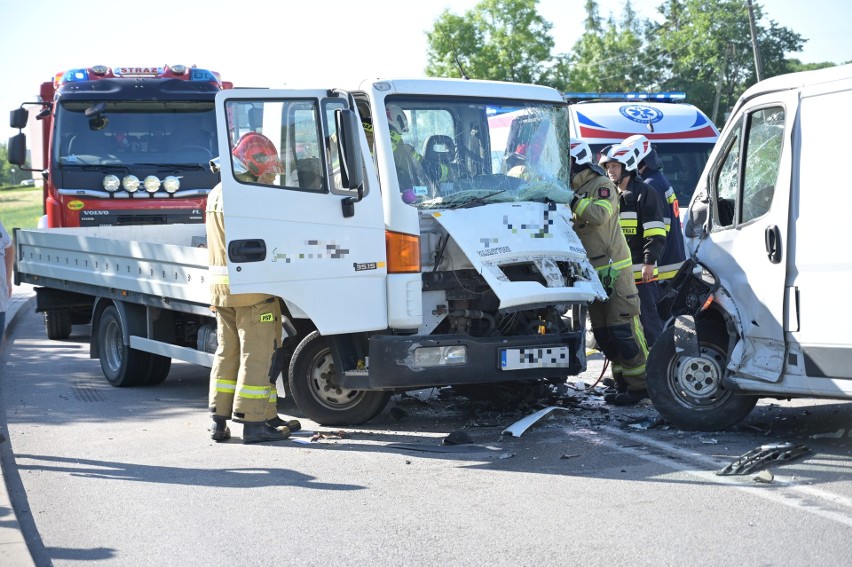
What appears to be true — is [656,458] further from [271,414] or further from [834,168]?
[271,414]

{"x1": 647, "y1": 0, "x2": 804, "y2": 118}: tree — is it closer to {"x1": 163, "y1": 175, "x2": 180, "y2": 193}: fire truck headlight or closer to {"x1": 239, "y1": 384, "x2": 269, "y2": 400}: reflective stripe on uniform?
{"x1": 163, "y1": 175, "x2": 180, "y2": 193}: fire truck headlight

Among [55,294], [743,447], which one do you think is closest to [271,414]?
[743,447]

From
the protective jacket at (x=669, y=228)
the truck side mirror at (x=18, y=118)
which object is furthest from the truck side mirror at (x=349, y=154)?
the truck side mirror at (x=18, y=118)

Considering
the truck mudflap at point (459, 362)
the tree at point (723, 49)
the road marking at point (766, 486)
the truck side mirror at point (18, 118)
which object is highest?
the tree at point (723, 49)

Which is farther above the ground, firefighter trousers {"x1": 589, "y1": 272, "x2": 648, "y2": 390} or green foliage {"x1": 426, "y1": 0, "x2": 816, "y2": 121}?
green foliage {"x1": 426, "y1": 0, "x2": 816, "y2": 121}

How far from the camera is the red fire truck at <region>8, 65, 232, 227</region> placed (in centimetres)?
1302

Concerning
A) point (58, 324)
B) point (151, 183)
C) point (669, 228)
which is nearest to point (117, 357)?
point (151, 183)

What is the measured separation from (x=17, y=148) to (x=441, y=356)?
859 centimetres

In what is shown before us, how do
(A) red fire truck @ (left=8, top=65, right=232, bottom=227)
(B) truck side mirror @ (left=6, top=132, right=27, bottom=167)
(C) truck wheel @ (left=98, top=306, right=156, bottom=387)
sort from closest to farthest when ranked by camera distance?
(C) truck wheel @ (left=98, top=306, right=156, bottom=387), (A) red fire truck @ (left=8, top=65, right=232, bottom=227), (B) truck side mirror @ (left=6, top=132, right=27, bottom=167)

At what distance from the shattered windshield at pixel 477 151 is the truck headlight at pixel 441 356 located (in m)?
0.99

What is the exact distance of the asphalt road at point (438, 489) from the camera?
4875 millimetres

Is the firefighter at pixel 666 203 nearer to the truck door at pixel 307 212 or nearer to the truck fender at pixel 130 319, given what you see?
the truck door at pixel 307 212

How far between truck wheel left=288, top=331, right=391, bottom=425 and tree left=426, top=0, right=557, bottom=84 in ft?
131

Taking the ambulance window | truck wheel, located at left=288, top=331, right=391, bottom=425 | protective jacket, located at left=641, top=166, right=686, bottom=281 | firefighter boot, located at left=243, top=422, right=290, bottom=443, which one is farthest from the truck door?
protective jacket, located at left=641, top=166, right=686, bottom=281
